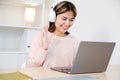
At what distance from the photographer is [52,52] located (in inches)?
73.7

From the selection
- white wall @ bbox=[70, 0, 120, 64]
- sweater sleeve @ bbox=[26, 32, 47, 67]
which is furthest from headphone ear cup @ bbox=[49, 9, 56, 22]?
white wall @ bbox=[70, 0, 120, 64]

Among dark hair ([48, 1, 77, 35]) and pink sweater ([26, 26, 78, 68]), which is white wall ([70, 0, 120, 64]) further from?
dark hair ([48, 1, 77, 35])

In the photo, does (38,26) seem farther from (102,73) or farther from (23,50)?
(102,73)

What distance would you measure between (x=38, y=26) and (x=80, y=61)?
2.19 m

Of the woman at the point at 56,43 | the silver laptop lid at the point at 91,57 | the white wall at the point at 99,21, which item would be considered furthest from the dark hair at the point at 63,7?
the white wall at the point at 99,21

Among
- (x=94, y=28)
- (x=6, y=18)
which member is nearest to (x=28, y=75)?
(x=94, y=28)

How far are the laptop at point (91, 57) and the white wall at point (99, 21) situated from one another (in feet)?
2.95

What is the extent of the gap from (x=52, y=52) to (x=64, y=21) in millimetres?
283

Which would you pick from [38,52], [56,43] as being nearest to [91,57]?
[38,52]

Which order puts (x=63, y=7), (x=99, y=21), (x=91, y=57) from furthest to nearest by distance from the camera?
(x=99, y=21) → (x=63, y=7) → (x=91, y=57)

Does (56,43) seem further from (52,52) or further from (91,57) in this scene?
(91,57)

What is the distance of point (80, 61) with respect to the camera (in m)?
1.36

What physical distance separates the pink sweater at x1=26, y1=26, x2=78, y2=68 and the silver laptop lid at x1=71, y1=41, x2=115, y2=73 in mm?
381

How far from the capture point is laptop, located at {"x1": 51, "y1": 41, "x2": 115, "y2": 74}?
4.40 ft
